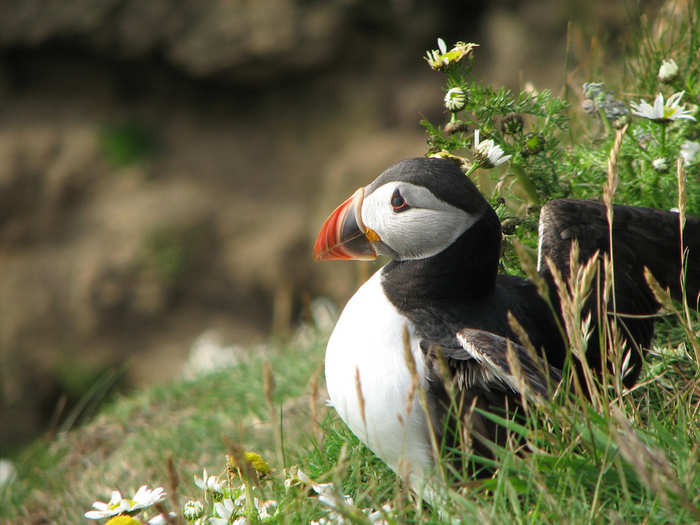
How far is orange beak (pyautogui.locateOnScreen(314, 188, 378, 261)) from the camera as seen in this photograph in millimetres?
2430

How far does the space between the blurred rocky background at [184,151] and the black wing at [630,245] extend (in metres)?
6.31

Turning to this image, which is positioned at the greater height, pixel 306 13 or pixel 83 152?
pixel 306 13

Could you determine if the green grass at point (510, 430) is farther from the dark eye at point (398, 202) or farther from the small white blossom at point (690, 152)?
the dark eye at point (398, 202)

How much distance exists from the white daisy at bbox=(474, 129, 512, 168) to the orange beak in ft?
1.40

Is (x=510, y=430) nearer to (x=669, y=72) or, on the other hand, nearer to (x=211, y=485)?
(x=211, y=485)

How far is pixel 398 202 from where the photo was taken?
7.53ft

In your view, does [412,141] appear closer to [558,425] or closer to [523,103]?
[523,103]

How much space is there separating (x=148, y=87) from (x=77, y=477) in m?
6.92

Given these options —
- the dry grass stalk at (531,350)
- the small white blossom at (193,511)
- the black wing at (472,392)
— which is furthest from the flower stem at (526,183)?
the small white blossom at (193,511)

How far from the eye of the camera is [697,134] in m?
3.10

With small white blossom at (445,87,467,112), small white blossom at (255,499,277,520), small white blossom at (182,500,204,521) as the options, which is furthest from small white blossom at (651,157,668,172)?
small white blossom at (182,500,204,521)

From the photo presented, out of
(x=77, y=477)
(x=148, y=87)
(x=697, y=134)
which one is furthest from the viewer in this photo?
(x=148, y=87)

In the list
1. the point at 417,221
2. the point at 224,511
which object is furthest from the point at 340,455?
the point at 417,221

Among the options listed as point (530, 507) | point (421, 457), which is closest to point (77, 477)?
point (421, 457)
